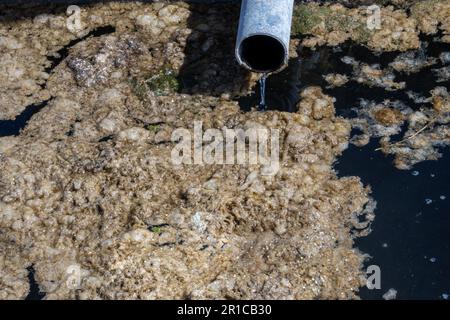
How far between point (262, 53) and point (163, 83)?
1117 mm

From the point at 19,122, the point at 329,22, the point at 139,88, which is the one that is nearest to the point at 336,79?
the point at 329,22

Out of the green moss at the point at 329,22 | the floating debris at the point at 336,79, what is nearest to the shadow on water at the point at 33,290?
the floating debris at the point at 336,79

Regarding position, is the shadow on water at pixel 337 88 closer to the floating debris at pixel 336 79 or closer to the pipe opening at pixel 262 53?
the floating debris at pixel 336 79

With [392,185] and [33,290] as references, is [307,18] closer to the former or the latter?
[392,185]

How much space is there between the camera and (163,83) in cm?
634

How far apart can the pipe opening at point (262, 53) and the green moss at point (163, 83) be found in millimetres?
889

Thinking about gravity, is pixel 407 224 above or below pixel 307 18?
A: below

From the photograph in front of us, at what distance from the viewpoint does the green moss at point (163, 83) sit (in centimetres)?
628

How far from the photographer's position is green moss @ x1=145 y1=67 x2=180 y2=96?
6.28 m

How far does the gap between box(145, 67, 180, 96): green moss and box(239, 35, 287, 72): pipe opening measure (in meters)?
0.89

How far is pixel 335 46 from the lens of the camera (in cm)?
668

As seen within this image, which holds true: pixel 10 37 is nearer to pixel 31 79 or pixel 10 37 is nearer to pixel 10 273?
pixel 31 79

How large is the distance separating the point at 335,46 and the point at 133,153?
2.66 m

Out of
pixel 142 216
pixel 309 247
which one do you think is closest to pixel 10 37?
pixel 142 216
